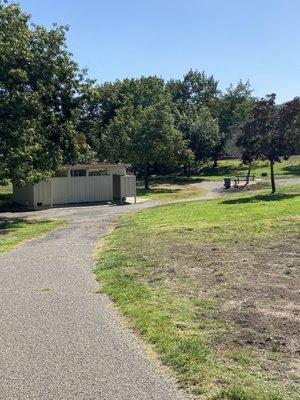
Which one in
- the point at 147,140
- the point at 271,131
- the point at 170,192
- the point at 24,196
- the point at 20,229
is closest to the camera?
the point at 20,229

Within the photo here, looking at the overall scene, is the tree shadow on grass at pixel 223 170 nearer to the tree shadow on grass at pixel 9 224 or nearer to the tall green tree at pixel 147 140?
the tall green tree at pixel 147 140

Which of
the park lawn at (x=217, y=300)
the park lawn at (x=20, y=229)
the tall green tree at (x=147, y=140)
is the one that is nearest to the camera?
the park lawn at (x=217, y=300)

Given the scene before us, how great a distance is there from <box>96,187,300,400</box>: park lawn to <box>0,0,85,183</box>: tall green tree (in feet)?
28.3

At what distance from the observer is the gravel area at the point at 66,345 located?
477cm

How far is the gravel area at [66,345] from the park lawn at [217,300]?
1.02 feet

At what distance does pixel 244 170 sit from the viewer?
184ft

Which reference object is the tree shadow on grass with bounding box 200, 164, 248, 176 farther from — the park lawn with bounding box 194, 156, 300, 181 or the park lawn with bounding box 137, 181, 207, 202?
the park lawn with bounding box 137, 181, 207, 202

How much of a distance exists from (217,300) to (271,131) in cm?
2315

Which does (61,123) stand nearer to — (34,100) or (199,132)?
(34,100)

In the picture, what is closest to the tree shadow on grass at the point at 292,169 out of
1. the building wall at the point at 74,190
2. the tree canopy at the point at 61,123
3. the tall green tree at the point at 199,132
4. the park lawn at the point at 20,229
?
the tall green tree at the point at 199,132

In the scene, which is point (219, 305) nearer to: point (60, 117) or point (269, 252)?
point (269, 252)

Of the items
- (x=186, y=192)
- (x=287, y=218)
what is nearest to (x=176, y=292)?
(x=287, y=218)

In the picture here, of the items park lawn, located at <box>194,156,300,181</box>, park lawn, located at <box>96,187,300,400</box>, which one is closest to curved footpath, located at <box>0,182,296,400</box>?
park lawn, located at <box>96,187,300,400</box>

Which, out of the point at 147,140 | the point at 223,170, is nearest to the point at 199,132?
the point at 223,170
